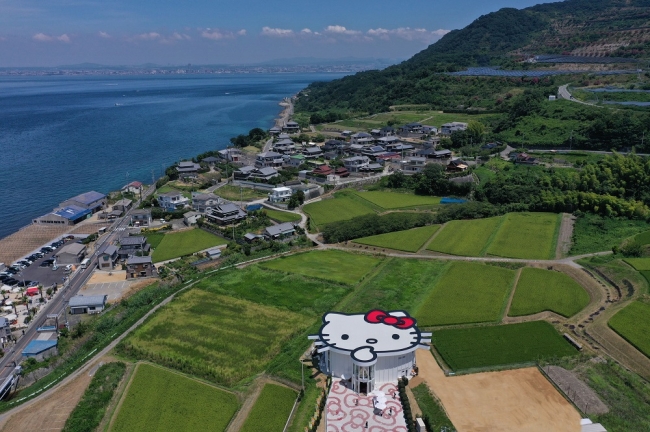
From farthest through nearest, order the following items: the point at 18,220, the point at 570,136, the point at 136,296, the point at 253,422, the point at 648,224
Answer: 1. the point at 570,136
2. the point at 18,220
3. the point at 648,224
4. the point at 136,296
5. the point at 253,422

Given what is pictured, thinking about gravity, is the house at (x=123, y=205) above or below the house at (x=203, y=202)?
below

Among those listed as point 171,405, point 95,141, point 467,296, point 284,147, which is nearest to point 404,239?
point 467,296

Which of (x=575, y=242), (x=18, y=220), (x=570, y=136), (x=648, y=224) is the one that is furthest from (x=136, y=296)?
(x=570, y=136)

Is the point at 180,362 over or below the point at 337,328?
below

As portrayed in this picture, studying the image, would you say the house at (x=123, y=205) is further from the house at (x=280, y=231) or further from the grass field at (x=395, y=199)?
the grass field at (x=395, y=199)

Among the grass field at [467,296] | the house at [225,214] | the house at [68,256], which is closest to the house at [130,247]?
the house at [68,256]

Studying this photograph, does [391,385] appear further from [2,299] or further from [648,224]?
[648,224]

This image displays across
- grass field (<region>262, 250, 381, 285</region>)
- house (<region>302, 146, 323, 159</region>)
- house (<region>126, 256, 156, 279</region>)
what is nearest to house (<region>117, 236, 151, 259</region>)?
house (<region>126, 256, 156, 279</region>)

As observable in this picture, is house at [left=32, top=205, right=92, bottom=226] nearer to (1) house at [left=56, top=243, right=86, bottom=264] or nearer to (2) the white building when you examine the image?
(1) house at [left=56, top=243, right=86, bottom=264]
